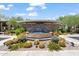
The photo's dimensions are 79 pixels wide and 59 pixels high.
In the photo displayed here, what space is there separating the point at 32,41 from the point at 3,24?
104 centimetres

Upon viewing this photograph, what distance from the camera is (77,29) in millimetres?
7676

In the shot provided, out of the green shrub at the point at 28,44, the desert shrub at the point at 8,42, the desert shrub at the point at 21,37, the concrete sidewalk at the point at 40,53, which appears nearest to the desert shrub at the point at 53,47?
the concrete sidewalk at the point at 40,53

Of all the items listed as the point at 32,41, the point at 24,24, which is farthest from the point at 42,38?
the point at 24,24

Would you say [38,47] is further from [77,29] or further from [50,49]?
[77,29]

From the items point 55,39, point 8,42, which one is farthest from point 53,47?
point 8,42

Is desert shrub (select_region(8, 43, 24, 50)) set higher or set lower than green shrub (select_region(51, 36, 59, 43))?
lower

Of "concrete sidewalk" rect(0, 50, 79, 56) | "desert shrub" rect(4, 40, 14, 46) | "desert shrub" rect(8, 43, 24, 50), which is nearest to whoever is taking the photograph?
"concrete sidewalk" rect(0, 50, 79, 56)

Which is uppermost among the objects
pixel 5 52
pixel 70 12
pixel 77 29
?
pixel 70 12

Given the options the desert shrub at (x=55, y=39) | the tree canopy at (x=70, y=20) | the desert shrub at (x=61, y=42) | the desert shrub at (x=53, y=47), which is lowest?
the desert shrub at (x=53, y=47)

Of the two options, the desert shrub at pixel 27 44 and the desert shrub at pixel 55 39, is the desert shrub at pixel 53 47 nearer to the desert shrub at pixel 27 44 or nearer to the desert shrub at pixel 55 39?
the desert shrub at pixel 55 39

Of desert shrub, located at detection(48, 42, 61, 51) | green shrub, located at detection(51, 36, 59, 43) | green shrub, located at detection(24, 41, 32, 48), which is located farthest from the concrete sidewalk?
green shrub, located at detection(51, 36, 59, 43)

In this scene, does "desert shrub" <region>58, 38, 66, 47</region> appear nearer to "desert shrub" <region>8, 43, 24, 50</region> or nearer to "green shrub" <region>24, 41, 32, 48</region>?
"green shrub" <region>24, 41, 32, 48</region>

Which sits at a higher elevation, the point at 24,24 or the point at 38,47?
the point at 24,24

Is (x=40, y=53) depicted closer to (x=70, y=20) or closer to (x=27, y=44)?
(x=27, y=44)
